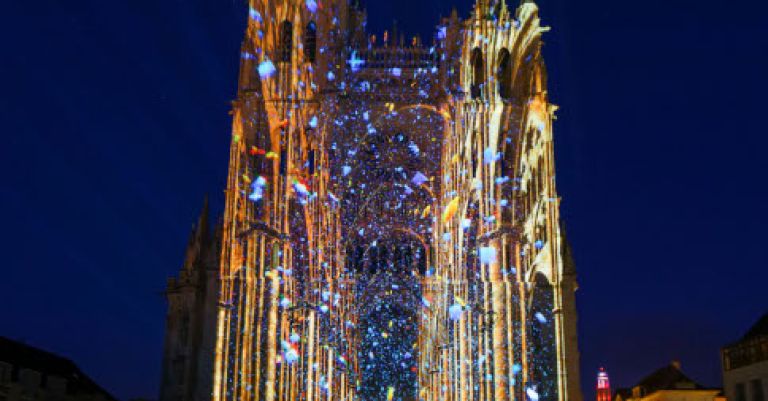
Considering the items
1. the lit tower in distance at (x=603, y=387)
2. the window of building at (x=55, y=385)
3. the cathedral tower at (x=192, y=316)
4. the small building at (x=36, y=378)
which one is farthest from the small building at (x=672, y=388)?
the window of building at (x=55, y=385)

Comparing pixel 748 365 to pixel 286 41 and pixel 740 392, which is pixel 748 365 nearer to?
pixel 740 392

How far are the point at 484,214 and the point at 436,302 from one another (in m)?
4.17

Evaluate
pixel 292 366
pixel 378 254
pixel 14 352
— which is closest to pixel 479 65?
pixel 378 254

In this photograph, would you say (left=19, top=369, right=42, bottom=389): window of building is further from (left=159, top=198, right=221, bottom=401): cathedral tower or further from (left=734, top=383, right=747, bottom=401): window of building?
(left=734, top=383, right=747, bottom=401): window of building

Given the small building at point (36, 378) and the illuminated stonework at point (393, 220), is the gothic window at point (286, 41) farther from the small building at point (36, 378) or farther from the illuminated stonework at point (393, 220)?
the small building at point (36, 378)

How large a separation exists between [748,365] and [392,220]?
16061 millimetres

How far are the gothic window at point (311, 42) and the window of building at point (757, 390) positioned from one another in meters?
23.2

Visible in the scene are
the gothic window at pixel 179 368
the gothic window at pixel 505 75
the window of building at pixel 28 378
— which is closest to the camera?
the window of building at pixel 28 378

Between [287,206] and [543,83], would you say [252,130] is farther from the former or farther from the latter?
[543,83]

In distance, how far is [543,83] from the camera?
39438mm

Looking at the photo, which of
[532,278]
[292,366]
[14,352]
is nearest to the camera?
[14,352]

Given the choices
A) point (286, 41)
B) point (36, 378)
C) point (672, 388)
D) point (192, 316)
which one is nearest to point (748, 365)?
point (672, 388)

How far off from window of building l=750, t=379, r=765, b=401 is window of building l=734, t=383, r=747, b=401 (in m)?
0.66

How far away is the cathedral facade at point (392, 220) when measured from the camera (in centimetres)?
3609
